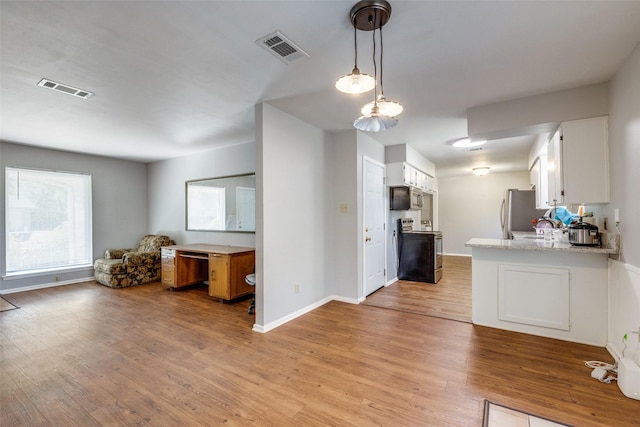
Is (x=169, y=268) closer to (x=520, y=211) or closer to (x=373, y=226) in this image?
(x=373, y=226)

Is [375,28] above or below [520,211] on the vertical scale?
above

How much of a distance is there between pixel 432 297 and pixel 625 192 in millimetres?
2721

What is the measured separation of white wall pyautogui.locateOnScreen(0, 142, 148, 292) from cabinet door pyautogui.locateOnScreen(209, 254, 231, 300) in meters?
3.27

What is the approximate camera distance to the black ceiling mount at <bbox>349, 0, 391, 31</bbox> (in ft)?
5.60

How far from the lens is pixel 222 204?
5461 mm

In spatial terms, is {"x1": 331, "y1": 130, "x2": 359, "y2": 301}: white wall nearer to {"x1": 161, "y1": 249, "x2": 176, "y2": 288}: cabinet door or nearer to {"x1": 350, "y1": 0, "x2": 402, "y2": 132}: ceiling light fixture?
{"x1": 350, "y1": 0, "x2": 402, "y2": 132}: ceiling light fixture

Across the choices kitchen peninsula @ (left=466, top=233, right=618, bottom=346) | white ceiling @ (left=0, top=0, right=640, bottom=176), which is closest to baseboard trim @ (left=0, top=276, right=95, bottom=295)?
white ceiling @ (left=0, top=0, right=640, bottom=176)

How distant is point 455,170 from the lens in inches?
311

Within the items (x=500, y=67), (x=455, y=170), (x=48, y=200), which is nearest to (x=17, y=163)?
(x=48, y=200)

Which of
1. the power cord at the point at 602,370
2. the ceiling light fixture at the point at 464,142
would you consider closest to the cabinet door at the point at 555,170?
the ceiling light fixture at the point at 464,142

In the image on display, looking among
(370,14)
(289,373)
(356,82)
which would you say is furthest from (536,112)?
(289,373)

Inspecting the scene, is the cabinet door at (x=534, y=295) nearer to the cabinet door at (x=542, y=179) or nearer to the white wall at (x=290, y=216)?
the cabinet door at (x=542, y=179)

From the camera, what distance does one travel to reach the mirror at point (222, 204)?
5125 millimetres

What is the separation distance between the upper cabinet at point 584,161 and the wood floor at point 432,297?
1.80 m
